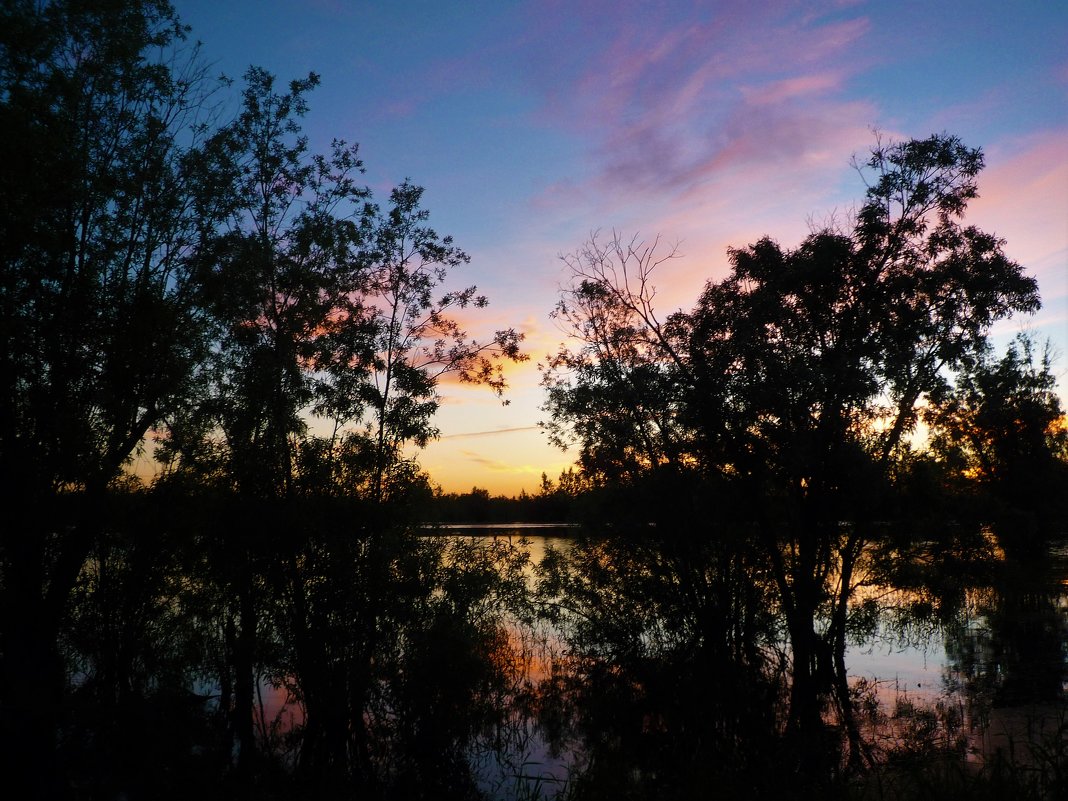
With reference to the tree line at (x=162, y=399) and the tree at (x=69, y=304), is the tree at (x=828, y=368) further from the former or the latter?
the tree at (x=69, y=304)

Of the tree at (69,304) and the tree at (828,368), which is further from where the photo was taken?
the tree at (828,368)

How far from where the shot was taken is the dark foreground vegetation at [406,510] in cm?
1298

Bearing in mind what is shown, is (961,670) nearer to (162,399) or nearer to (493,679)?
(493,679)

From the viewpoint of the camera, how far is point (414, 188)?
1947 centimetres

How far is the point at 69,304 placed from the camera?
1248cm

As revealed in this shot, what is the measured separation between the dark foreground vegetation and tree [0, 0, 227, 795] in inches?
2.6

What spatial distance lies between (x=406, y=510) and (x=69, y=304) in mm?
7441

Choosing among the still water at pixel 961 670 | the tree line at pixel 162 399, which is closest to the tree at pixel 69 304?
the tree line at pixel 162 399

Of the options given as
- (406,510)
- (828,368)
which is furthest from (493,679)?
(828,368)

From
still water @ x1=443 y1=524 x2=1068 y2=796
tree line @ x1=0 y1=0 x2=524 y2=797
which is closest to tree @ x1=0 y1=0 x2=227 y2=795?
tree line @ x1=0 y1=0 x2=524 y2=797

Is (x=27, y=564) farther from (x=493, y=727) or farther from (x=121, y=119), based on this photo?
(x=493, y=727)

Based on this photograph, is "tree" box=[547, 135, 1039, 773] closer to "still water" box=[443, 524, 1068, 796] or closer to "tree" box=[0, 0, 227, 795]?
"still water" box=[443, 524, 1068, 796]

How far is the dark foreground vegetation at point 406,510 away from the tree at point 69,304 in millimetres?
66

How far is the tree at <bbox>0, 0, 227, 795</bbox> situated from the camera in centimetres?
1207
